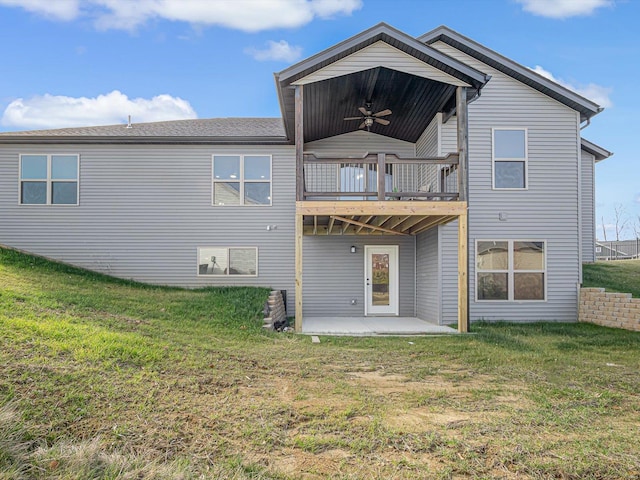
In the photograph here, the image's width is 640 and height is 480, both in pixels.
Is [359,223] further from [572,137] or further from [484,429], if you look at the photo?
[484,429]

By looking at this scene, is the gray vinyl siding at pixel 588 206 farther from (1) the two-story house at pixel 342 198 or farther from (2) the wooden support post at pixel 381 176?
(2) the wooden support post at pixel 381 176

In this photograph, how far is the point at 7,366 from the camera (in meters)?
4.32

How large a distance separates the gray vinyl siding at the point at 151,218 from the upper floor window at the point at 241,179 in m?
0.19

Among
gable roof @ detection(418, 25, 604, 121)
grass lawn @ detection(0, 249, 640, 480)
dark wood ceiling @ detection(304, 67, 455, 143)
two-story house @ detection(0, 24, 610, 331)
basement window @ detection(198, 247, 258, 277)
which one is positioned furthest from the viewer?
basement window @ detection(198, 247, 258, 277)

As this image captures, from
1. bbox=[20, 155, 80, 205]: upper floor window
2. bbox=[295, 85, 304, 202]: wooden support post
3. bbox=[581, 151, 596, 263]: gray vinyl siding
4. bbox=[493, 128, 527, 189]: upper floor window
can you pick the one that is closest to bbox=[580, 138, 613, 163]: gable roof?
bbox=[581, 151, 596, 263]: gray vinyl siding

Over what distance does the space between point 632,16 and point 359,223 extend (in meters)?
11.8

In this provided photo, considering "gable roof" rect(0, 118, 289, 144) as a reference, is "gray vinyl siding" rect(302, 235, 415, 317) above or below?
below

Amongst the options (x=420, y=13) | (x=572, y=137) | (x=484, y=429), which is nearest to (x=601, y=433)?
(x=484, y=429)

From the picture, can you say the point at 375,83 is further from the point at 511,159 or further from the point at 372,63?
the point at 511,159

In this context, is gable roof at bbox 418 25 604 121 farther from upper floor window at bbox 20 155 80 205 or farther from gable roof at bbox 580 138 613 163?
upper floor window at bbox 20 155 80 205

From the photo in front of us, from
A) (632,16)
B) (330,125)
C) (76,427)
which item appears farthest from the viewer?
(632,16)

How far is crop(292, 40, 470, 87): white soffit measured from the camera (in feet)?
29.9

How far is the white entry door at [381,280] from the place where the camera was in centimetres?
1257

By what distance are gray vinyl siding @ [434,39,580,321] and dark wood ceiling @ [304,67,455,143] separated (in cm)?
141
